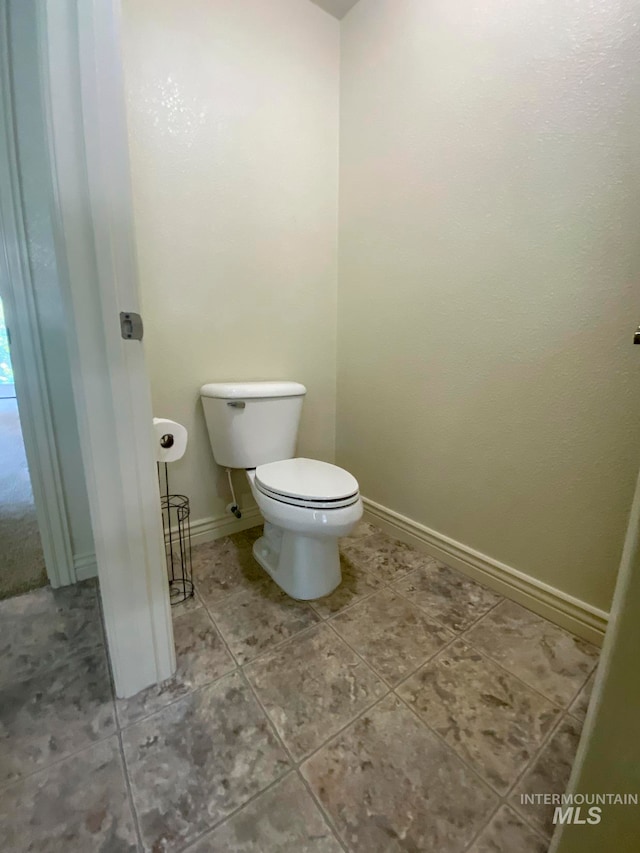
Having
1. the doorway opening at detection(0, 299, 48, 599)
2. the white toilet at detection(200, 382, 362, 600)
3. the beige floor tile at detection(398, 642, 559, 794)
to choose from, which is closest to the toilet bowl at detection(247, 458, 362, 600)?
the white toilet at detection(200, 382, 362, 600)

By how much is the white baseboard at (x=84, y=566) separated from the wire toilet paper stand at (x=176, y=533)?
0.27 meters

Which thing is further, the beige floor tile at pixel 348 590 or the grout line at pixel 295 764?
the beige floor tile at pixel 348 590

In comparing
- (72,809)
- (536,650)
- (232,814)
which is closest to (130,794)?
(72,809)

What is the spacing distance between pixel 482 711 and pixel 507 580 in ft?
1.67

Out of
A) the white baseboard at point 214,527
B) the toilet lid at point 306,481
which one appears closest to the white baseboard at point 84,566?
the white baseboard at point 214,527

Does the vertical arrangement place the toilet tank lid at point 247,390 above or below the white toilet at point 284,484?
above

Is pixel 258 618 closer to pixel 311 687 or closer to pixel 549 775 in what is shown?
pixel 311 687

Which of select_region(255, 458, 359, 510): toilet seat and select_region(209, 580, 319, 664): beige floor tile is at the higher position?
select_region(255, 458, 359, 510): toilet seat

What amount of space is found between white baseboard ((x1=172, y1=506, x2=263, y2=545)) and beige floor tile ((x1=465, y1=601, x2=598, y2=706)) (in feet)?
3.43

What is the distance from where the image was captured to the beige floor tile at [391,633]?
3.37 feet

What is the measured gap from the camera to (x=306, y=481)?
3.98 feet

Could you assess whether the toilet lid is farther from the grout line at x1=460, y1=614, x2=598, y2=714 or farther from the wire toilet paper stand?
the grout line at x1=460, y1=614, x2=598, y2=714

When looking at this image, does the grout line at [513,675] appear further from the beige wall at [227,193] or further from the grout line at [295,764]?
the beige wall at [227,193]

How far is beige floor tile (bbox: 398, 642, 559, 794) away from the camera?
0.80m
